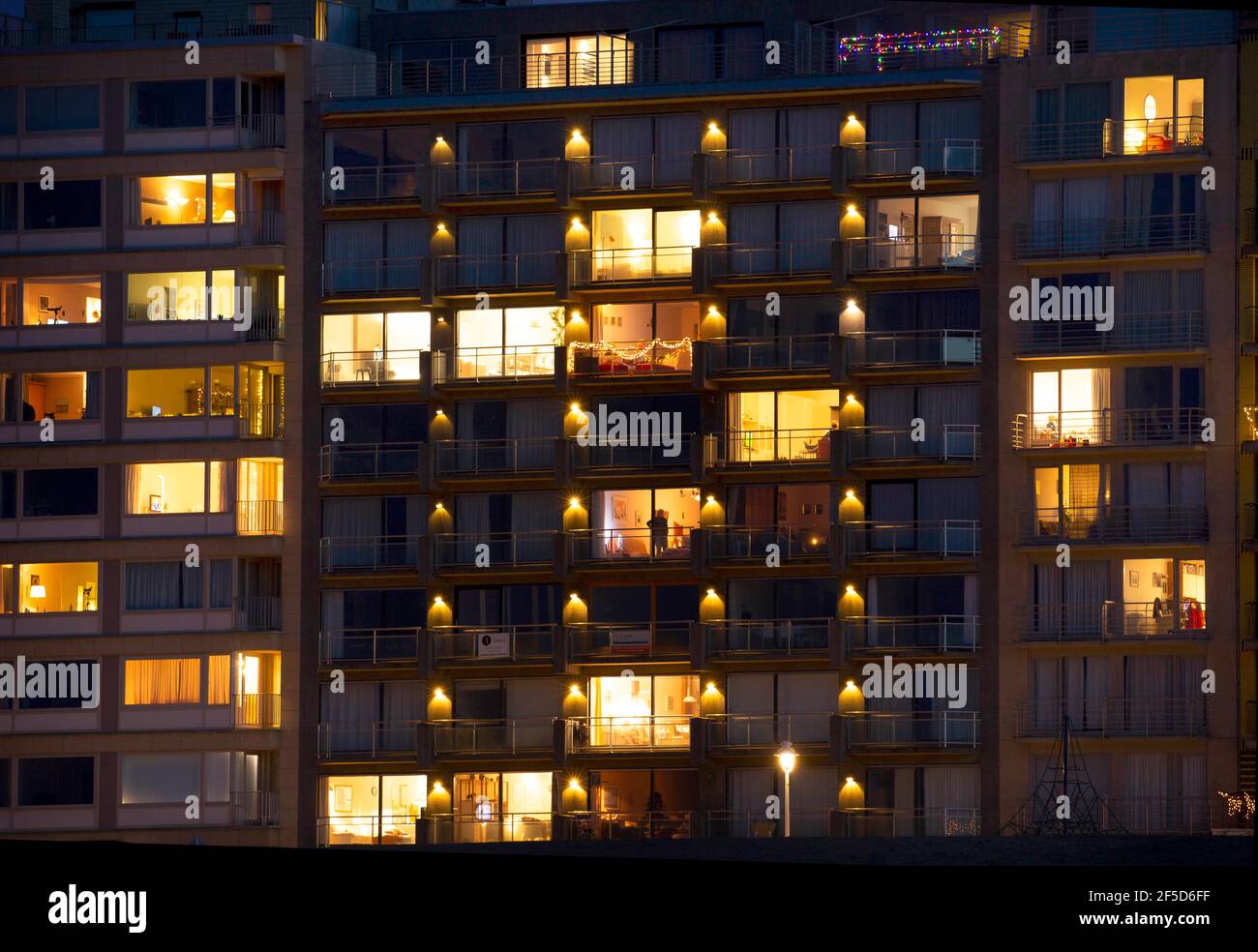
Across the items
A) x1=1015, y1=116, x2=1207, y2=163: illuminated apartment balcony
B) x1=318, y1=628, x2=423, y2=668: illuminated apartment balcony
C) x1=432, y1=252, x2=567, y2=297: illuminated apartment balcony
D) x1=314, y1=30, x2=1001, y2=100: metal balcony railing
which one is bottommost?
x1=318, y1=628, x2=423, y2=668: illuminated apartment balcony

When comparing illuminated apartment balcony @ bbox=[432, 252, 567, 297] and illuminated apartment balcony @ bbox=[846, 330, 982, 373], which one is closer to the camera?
illuminated apartment balcony @ bbox=[846, 330, 982, 373]

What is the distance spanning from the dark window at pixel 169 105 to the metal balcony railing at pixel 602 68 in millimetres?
4174

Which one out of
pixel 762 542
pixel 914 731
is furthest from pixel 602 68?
pixel 914 731

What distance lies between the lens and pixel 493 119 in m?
91.7

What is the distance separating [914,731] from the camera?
83.7 meters

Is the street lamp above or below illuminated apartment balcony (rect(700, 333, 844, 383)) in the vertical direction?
below

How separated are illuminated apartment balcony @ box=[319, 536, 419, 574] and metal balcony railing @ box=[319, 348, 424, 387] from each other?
5335 millimetres

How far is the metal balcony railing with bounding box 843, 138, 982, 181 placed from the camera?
8706 cm

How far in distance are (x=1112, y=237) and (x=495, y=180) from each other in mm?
21024

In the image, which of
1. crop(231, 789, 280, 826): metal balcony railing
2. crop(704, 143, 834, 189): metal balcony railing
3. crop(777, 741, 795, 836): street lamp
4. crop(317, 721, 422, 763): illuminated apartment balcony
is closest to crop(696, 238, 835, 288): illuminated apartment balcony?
crop(704, 143, 834, 189): metal balcony railing

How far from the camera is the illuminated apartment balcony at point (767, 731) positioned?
84.9 m

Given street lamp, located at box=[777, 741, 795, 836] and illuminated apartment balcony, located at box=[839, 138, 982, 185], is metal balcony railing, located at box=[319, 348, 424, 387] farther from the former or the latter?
street lamp, located at box=[777, 741, 795, 836]
